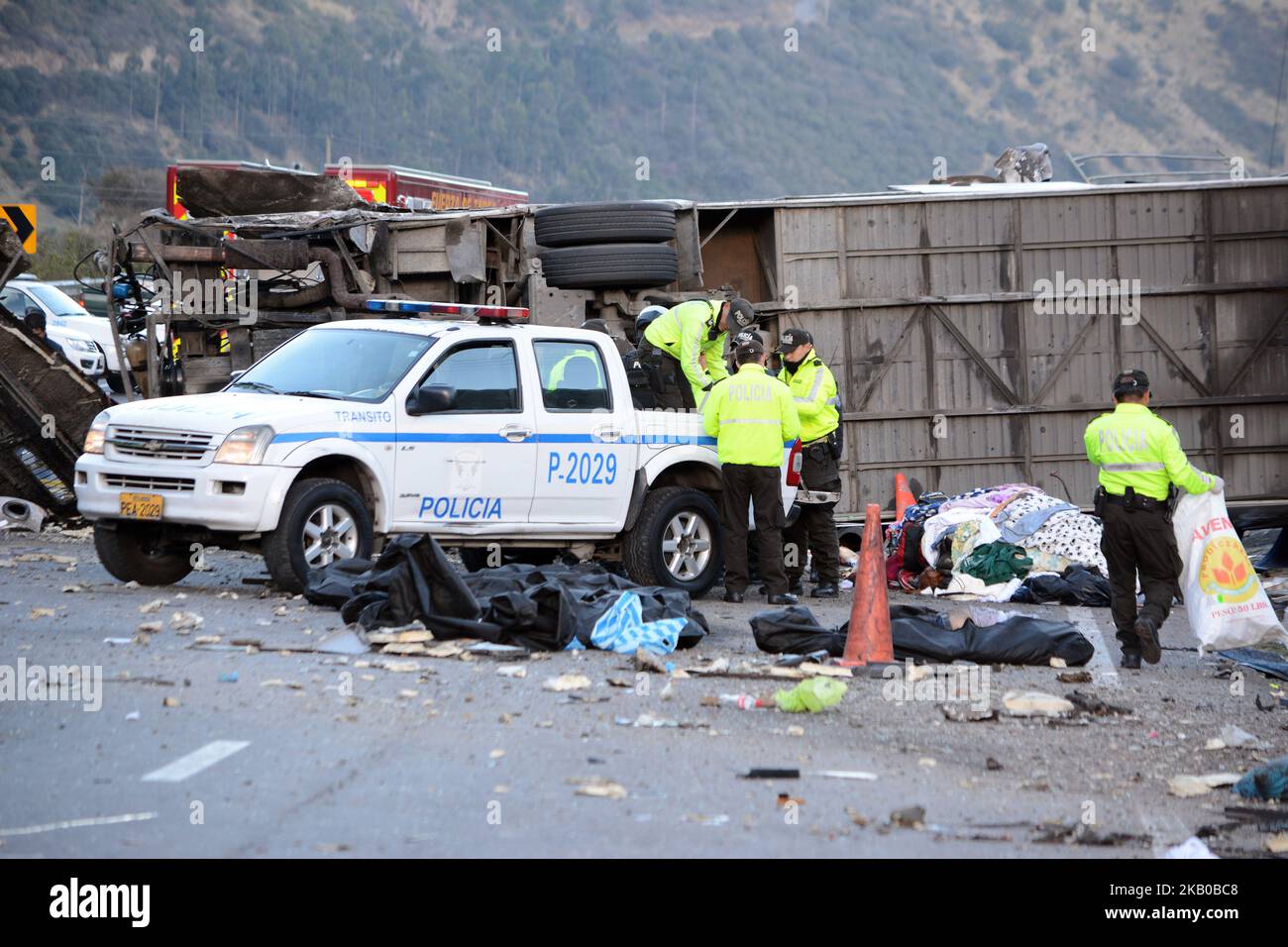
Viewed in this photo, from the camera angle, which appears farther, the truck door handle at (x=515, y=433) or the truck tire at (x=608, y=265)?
the truck tire at (x=608, y=265)

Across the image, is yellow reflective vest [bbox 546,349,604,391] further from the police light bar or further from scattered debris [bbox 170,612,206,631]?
scattered debris [bbox 170,612,206,631]

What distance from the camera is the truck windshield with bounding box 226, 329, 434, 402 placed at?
433 inches

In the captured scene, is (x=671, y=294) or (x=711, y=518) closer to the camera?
(x=711, y=518)

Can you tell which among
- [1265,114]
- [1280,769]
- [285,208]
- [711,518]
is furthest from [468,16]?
[1280,769]

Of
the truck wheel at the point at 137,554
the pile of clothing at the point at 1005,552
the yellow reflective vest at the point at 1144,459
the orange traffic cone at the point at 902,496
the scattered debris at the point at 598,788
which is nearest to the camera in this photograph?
the scattered debris at the point at 598,788

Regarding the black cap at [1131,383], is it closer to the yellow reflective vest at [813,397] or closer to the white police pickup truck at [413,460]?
the yellow reflective vest at [813,397]

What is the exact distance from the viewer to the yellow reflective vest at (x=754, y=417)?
12070 mm

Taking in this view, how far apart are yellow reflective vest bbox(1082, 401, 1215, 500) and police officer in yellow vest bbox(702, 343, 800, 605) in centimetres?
280

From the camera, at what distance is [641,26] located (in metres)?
104

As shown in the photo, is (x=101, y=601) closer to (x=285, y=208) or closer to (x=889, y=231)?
(x=285, y=208)

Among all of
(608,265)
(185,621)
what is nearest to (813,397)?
(608,265)

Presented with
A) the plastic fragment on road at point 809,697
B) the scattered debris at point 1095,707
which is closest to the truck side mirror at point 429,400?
the plastic fragment on road at point 809,697

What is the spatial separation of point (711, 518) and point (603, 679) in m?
4.33

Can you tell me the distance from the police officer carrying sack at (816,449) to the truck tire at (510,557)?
1991 millimetres
